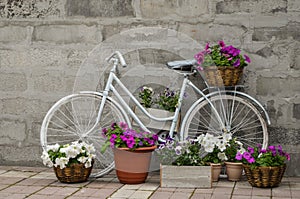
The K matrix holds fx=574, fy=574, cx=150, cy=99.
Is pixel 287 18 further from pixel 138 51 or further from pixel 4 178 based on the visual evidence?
pixel 4 178

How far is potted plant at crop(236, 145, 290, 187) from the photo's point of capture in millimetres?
4461

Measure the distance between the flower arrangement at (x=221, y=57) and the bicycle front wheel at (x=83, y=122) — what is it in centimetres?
83

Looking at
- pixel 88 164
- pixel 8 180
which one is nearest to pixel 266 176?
pixel 88 164

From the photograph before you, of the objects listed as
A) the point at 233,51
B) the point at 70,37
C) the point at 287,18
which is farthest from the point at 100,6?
the point at 287,18

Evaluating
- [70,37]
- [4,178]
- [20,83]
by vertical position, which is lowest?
[4,178]

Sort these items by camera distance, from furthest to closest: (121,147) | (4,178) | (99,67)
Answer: (99,67) < (4,178) < (121,147)

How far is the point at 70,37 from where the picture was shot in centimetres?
529

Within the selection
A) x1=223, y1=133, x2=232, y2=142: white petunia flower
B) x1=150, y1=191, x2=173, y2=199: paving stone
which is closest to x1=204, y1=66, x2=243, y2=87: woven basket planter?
x1=223, y1=133, x2=232, y2=142: white petunia flower

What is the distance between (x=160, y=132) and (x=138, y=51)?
2.51ft

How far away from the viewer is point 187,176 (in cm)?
454

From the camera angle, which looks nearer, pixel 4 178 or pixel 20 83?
pixel 4 178

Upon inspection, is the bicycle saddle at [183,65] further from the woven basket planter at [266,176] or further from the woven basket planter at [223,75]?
the woven basket planter at [266,176]

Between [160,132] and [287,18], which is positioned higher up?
[287,18]

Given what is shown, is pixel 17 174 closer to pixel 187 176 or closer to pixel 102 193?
pixel 102 193
